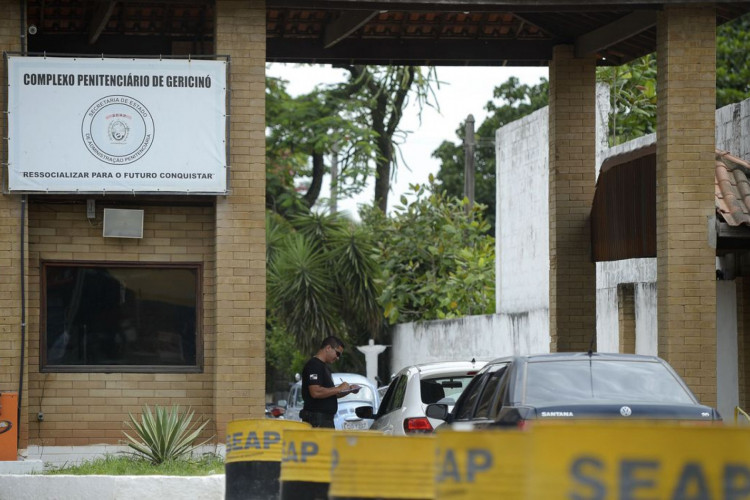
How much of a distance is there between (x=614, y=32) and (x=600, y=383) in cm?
998

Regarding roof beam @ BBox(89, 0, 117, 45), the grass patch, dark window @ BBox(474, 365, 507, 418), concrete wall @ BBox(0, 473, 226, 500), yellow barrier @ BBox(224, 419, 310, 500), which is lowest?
concrete wall @ BBox(0, 473, 226, 500)

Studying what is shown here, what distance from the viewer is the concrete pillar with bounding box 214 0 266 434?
16.0 m

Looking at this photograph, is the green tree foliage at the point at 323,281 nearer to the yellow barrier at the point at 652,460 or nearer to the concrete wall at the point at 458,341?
the concrete wall at the point at 458,341

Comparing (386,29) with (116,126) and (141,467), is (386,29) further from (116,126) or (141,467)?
(141,467)

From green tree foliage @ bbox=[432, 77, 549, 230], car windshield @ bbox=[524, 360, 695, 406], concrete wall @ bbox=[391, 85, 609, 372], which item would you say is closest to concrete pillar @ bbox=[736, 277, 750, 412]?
concrete wall @ bbox=[391, 85, 609, 372]

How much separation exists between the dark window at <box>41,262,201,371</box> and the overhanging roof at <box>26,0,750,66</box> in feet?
11.1

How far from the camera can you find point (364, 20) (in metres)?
18.1

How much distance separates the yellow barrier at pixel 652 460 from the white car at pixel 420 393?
8.27m

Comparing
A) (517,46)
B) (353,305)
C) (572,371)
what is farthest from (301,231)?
(572,371)

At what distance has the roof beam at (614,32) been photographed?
18.2m

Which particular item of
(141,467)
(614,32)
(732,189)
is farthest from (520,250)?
(141,467)

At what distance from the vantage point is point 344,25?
19.0m

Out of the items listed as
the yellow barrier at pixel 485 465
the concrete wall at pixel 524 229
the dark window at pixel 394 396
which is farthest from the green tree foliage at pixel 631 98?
the yellow barrier at pixel 485 465

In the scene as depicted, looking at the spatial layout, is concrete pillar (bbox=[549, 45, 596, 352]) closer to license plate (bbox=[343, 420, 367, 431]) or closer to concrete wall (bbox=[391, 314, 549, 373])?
license plate (bbox=[343, 420, 367, 431])
